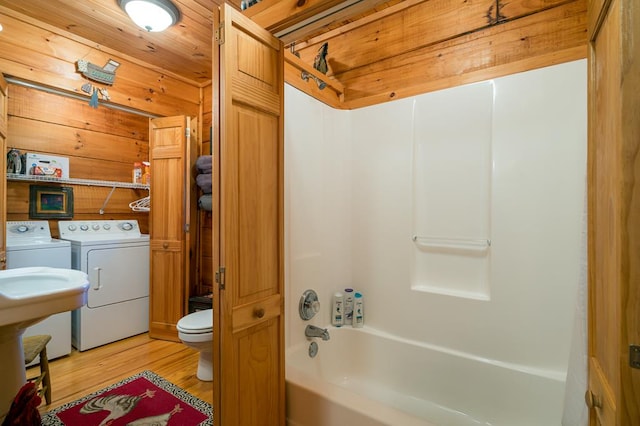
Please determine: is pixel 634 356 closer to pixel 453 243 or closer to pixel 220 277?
pixel 220 277

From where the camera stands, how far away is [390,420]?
3.66 ft

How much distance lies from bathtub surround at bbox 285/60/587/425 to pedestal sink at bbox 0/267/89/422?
1026 mm

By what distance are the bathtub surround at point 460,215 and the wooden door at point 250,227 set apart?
1.27ft

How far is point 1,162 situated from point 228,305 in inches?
78.7

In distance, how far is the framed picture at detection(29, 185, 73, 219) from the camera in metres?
2.70

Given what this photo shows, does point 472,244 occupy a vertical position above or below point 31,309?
above

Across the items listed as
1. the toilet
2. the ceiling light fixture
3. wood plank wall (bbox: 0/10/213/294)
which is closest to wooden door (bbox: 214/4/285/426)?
the toilet

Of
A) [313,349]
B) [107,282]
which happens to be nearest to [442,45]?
[313,349]

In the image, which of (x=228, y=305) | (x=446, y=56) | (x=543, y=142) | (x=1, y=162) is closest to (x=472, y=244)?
(x=543, y=142)

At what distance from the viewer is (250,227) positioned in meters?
1.24

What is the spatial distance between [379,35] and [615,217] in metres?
1.99

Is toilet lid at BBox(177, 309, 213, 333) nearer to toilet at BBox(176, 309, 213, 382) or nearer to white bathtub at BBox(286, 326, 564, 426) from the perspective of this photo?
toilet at BBox(176, 309, 213, 382)

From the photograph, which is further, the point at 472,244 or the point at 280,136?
the point at 472,244

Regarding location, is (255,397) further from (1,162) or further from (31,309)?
(1,162)
